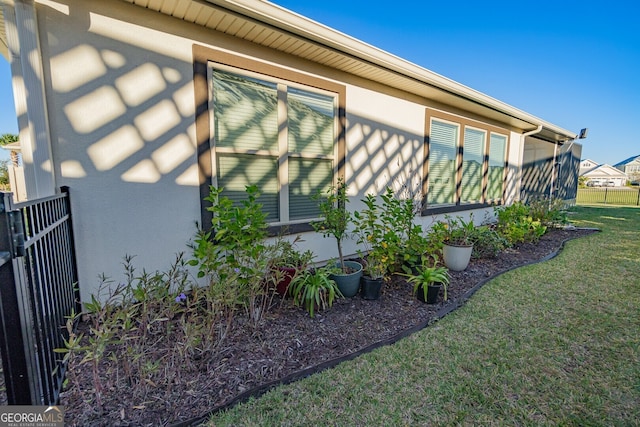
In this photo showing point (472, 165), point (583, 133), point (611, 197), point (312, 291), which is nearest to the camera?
point (312, 291)

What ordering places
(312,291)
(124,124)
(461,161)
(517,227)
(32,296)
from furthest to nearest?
Answer: (461,161), (517,227), (312,291), (124,124), (32,296)

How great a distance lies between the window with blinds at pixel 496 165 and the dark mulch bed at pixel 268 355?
4.25 m

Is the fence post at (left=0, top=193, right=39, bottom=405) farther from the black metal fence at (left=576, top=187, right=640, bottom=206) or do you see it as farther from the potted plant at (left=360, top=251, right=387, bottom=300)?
the black metal fence at (left=576, top=187, right=640, bottom=206)

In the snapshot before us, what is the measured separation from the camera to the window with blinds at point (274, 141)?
3094 mm

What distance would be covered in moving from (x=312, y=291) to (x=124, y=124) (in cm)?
233

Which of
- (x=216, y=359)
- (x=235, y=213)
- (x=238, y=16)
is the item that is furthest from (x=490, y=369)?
(x=238, y=16)

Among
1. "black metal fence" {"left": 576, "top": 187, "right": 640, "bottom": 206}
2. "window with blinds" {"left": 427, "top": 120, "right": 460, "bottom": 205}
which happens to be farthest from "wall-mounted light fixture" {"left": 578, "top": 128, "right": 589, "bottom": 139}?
"black metal fence" {"left": 576, "top": 187, "right": 640, "bottom": 206}

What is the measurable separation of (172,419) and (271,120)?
2.94 m

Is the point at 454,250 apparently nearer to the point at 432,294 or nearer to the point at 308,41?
the point at 432,294

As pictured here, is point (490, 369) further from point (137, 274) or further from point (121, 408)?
point (137, 274)

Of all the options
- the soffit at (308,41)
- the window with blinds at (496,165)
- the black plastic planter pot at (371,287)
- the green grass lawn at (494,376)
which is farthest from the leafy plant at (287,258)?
the window with blinds at (496,165)

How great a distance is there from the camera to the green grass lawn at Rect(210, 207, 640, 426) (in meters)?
1.68

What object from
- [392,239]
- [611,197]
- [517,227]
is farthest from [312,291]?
[611,197]

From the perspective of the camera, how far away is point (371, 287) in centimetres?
320
